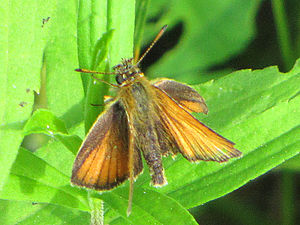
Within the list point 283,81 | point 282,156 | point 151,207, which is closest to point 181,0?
point 283,81

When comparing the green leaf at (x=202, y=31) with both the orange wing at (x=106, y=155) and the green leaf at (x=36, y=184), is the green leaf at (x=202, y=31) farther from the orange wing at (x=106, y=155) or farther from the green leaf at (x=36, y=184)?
the green leaf at (x=36, y=184)

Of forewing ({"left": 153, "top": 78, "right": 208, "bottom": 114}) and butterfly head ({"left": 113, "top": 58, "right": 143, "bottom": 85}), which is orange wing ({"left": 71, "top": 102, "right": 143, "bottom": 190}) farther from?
forewing ({"left": 153, "top": 78, "right": 208, "bottom": 114})

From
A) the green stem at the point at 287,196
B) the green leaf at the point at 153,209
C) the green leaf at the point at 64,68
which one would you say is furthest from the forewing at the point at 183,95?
the green stem at the point at 287,196

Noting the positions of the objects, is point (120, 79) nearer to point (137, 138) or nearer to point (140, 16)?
point (137, 138)

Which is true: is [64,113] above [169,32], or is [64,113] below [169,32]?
below

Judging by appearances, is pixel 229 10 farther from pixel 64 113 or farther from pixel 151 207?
pixel 151 207

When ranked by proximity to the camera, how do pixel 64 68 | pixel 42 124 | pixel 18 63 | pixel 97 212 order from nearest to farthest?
pixel 42 124 < pixel 18 63 < pixel 97 212 < pixel 64 68

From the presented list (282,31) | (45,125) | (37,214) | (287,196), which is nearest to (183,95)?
(45,125)
